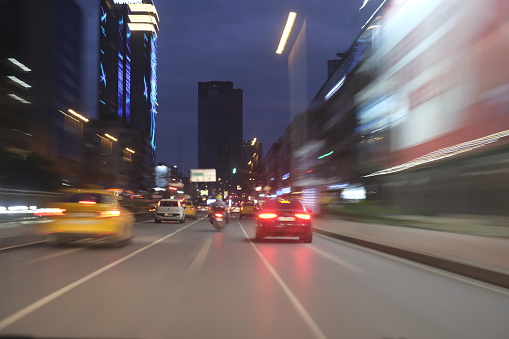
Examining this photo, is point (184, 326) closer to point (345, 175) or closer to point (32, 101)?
point (345, 175)

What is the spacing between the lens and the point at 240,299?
6.71 metres

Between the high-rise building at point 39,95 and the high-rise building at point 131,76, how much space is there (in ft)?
105

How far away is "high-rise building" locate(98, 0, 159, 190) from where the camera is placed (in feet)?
437

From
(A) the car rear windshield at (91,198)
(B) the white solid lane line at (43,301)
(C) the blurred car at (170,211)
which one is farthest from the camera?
(C) the blurred car at (170,211)

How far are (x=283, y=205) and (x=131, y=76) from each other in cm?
16181

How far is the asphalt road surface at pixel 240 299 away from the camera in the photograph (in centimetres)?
505

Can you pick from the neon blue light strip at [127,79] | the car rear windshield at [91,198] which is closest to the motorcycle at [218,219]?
the car rear windshield at [91,198]

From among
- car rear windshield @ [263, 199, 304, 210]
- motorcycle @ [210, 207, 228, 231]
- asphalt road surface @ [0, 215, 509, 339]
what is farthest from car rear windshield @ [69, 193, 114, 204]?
motorcycle @ [210, 207, 228, 231]

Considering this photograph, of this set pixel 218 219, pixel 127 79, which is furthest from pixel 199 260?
pixel 127 79

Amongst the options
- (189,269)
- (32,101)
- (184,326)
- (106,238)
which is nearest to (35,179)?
(32,101)

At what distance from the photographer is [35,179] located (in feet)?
218

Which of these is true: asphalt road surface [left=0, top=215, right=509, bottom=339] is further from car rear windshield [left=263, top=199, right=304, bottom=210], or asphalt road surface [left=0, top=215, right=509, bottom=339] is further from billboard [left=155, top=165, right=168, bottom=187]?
billboard [left=155, top=165, right=168, bottom=187]

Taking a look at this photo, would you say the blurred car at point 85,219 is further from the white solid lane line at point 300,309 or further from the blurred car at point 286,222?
the white solid lane line at point 300,309

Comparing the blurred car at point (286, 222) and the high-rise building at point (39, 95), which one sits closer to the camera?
the blurred car at point (286, 222)
